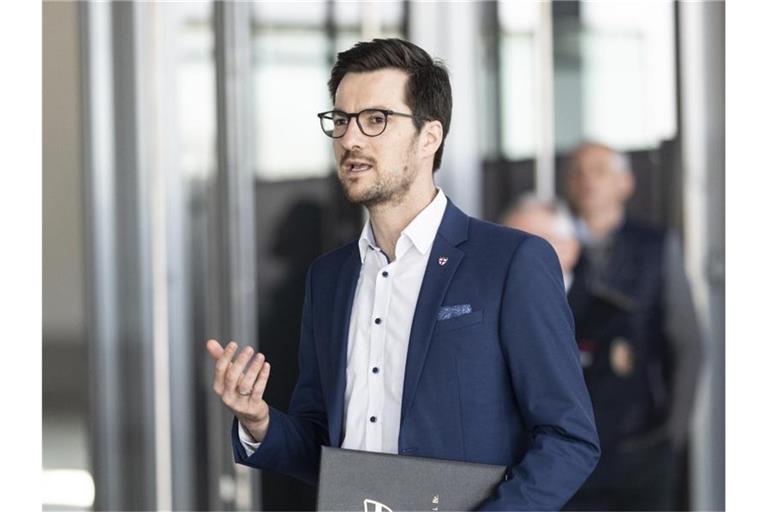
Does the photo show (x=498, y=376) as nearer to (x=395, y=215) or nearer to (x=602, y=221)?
(x=395, y=215)

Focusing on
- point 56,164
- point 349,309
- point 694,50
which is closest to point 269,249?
point 56,164

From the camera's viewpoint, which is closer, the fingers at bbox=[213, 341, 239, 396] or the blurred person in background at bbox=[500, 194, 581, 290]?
the fingers at bbox=[213, 341, 239, 396]

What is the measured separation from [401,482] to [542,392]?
25cm

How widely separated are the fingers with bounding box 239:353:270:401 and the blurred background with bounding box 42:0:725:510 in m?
2.81

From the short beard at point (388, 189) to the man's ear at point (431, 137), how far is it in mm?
28

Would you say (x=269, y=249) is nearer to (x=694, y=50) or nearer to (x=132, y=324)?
(x=132, y=324)

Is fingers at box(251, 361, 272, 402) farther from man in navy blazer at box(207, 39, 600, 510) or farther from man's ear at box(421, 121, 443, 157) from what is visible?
man's ear at box(421, 121, 443, 157)

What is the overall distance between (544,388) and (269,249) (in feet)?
10.2

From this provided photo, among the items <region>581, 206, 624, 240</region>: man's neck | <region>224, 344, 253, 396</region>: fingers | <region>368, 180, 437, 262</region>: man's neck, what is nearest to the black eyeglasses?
<region>368, 180, 437, 262</region>: man's neck

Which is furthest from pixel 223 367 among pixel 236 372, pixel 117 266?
pixel 117 266

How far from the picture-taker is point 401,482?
5.98 feet

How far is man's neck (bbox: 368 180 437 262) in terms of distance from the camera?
201 centimetres
